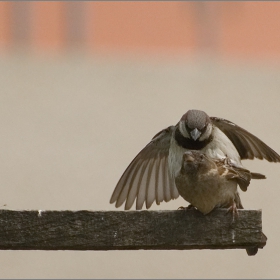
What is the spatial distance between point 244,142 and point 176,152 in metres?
0.48

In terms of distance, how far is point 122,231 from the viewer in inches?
99.8

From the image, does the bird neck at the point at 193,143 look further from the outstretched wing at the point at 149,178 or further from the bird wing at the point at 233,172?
the bird wing at the point at 233,172

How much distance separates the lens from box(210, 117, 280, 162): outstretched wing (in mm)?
4008

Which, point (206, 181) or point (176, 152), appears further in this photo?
point (176, 152)

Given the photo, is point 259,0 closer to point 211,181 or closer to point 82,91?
point 82,91

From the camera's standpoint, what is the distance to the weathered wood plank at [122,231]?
2508 millimetres

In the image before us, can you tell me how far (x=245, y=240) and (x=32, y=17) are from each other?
909 cm

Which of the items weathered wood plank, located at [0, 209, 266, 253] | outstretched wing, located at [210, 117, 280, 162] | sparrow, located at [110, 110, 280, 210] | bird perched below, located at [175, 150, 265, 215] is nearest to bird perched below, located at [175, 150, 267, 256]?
bird perched below, located at [175, 150, 265, 215]

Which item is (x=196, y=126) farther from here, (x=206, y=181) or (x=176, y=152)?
(x=206, y=181)

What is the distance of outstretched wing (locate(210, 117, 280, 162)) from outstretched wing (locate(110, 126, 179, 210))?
0.28m

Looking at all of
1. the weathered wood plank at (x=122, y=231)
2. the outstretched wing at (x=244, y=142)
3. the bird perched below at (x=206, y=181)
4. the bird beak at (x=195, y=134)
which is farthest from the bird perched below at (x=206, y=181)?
the outstretched wing at (x=244, y=142)

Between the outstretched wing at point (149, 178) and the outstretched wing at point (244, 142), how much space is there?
28 cm

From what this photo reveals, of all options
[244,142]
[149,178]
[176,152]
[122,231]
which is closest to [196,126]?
[176,152]

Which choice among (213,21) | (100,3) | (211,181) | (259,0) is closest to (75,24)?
(100,3)
